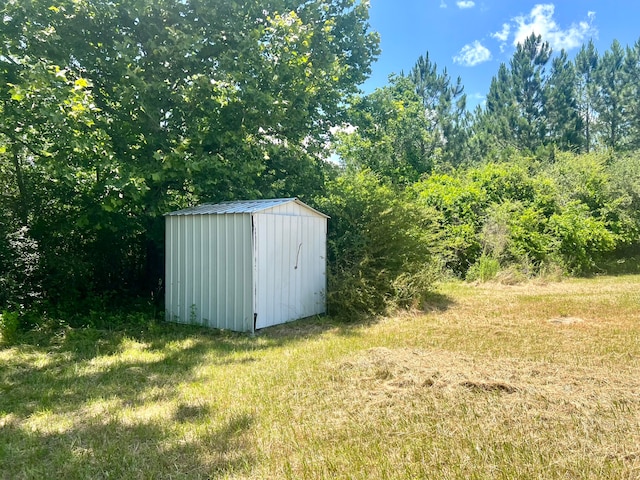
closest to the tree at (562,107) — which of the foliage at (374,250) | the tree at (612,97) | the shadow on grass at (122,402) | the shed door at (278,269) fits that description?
the tree at (612,97)

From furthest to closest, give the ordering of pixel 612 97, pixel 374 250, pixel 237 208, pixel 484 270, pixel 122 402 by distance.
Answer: pixel 612 97
pixel 484 270
pixel 374 250
pixel 237 208
pixel 122 402

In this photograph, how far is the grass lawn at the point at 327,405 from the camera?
95.8 inches

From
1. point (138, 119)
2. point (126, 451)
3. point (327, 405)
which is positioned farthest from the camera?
point (138, 119)

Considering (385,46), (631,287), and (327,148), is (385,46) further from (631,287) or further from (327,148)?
(631,287)

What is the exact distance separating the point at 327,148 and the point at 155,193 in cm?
433

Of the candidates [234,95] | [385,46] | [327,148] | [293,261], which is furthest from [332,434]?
[385,46]

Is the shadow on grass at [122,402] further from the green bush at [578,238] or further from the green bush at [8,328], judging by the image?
the green bush at [578,238]

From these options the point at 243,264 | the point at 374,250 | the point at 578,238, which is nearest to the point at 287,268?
the point at 243,264

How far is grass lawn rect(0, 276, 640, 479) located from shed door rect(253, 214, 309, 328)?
1.93 ft

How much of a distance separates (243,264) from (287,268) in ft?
2.75

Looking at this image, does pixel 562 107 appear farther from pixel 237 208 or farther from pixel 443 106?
pixel 237 208

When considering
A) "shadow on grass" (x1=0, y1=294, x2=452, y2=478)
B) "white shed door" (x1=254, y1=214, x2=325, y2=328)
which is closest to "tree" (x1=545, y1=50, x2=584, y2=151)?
"white shed door" (x1=254, y1=214, x2=325, y2=328)

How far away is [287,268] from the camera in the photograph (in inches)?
260

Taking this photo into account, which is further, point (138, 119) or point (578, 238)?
point (578, 238)
